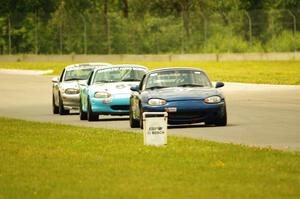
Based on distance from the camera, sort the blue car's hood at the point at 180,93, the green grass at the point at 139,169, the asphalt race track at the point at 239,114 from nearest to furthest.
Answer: the green grass at the point at 139,169 → the asphalt race track at the point at 239,114 → the blue car's hood at the point at 180,93

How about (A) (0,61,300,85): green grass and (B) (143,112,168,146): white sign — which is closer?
(B) (143,112,168,146): white sign

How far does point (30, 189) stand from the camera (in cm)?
1423

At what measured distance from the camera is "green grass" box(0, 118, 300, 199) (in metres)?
13.8

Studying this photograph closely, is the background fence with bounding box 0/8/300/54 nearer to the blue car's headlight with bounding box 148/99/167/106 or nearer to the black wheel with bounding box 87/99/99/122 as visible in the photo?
the black wheel with bounding box 87/99/99/122

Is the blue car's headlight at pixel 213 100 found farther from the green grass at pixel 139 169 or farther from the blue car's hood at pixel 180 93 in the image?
the green grass at pixel 139 169

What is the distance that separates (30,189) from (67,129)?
11715mm

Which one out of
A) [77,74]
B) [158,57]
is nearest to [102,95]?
[77,74]

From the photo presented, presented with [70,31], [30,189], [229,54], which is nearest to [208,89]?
[30,189]

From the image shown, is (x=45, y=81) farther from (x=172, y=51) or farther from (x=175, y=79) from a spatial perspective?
(x=175, y=79)

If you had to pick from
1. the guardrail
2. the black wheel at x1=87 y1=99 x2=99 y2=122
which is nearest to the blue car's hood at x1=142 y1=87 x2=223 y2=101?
the black wheel at x1=87 y1=99 x2=99 y2=122

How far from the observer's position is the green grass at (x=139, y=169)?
13797mm

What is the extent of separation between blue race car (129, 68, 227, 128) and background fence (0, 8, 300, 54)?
45.9m

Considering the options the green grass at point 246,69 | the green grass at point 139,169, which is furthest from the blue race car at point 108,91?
the green grass at point 246,69

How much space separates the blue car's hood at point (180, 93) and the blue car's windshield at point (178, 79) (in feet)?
1.15
